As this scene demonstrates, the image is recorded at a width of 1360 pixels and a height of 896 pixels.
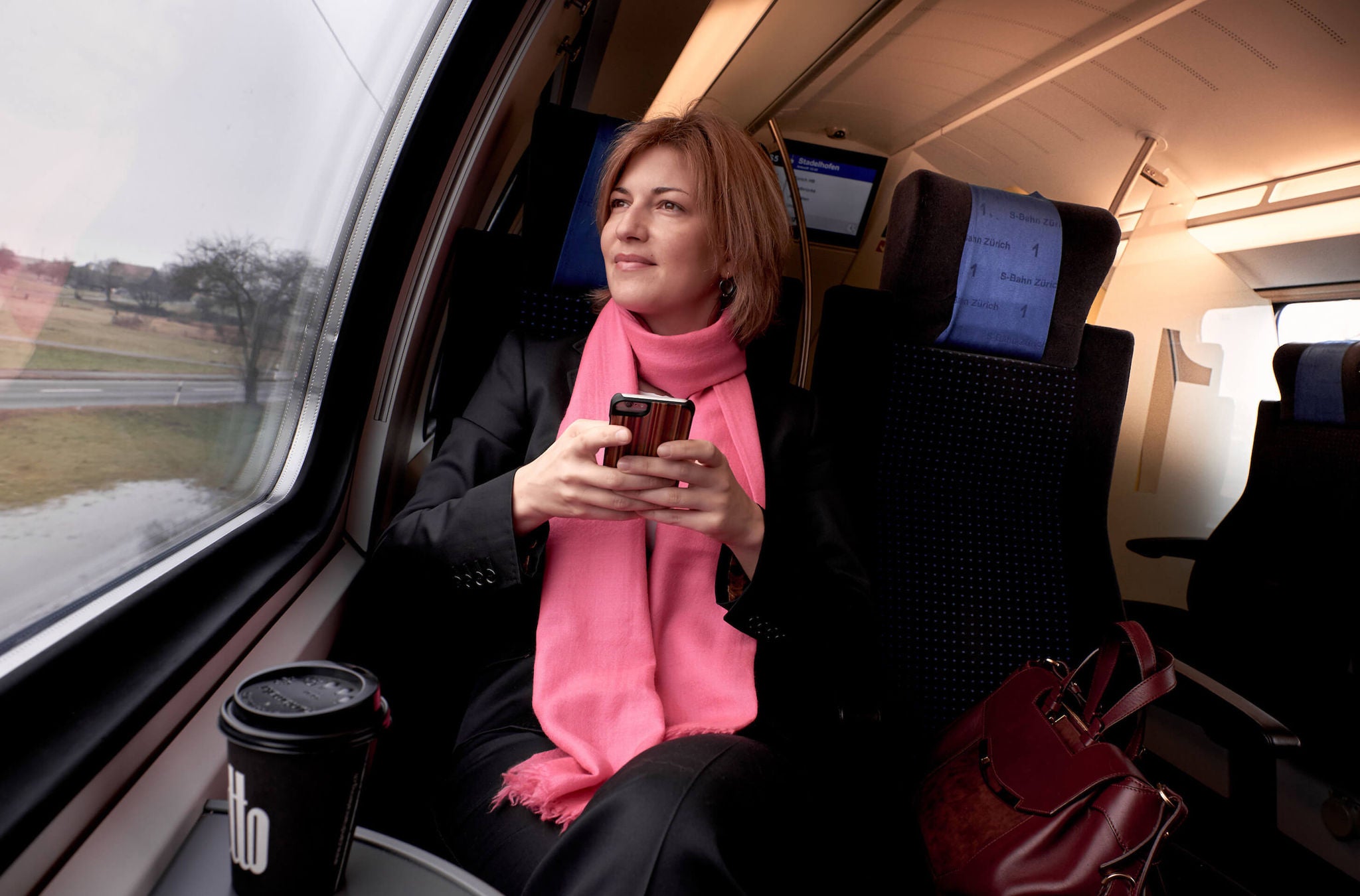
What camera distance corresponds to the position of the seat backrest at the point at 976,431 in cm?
182

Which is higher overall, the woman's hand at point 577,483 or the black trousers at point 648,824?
the woman's hand at point 577,483

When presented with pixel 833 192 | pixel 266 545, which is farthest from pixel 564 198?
pixel 833 192

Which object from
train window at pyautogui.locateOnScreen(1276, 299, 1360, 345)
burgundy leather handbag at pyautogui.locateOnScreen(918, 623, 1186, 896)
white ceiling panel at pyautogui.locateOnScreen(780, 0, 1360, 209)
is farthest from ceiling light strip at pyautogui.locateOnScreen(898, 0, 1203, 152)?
burgundy leather handbag at pyautogui.locateOnScreen(918, 623, 1186, 896)

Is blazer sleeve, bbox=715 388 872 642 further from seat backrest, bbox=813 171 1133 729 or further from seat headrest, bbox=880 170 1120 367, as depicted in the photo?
seat headrest, bbox=880 170 1120 367

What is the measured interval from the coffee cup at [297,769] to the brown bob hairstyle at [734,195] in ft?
3.73

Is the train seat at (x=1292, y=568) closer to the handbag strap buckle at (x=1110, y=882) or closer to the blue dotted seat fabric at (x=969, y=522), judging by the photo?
the blue dotted seat fabric at (x=969, y=522)

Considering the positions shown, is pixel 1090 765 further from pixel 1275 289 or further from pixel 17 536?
pixel 1275 289

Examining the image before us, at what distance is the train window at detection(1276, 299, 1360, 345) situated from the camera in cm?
341

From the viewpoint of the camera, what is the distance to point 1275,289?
12.6 ft

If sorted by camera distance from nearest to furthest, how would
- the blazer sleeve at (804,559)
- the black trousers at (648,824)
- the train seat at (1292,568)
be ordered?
the black trousers at (648,824)
the blazer sleeve at (804,559)
the train seat at (1292,568)

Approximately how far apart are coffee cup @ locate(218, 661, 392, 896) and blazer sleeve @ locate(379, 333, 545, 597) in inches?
23.5

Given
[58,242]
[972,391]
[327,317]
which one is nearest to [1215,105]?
[972,391]

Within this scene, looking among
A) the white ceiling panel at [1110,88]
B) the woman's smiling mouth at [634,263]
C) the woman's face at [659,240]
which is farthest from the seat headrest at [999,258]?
the white ceiling panel at [1110,88]

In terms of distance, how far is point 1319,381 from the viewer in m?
2.62
